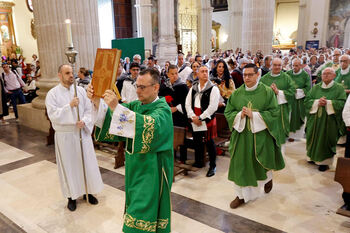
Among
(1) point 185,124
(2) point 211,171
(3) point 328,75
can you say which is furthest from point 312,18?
(2) point 211,171

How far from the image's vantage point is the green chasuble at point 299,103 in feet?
21.7

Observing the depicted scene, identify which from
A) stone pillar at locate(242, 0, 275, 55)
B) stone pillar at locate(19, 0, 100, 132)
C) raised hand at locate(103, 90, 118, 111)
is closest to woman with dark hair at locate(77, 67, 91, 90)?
stone pillar at locate(19, 0, 100, 132)

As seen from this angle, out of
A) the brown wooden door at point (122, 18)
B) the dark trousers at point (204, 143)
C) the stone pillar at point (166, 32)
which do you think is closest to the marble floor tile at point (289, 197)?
the dark trousers at point (204, 143)

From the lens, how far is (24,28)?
19641 millimetres

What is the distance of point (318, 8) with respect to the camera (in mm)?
25891

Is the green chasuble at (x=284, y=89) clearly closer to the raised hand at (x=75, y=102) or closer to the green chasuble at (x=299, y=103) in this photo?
the green chasuble at (x=299, y=103)

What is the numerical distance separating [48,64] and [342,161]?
6560 mm

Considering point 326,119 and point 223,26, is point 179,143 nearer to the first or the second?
point 326,119

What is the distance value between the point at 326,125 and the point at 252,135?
6.36 feet

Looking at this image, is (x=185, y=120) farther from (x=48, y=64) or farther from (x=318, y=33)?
(x=318, y=33)

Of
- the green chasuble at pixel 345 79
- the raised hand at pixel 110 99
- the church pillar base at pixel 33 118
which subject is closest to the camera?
the raised hand at pixel 110 99

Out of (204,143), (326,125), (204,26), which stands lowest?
(204,143)

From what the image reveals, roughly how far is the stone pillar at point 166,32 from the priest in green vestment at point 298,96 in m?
10.6

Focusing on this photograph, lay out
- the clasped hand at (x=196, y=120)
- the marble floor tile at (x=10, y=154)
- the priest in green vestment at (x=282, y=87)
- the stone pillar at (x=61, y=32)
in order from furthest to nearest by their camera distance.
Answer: the stone pillar at (x=61, y=32)
the marble floor tile at (x=10, y=154)
the priest in green vestment at (x=282, y=87)
the clasped hand at (x=196, y=120)
